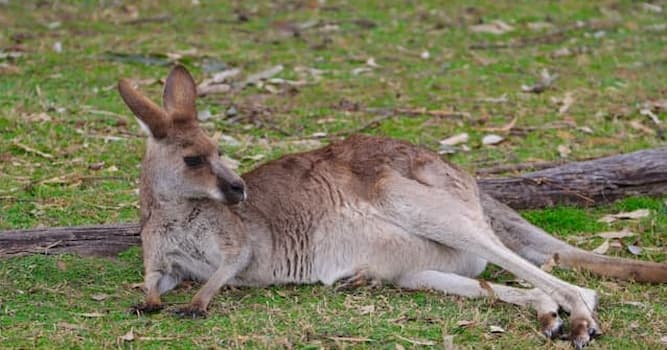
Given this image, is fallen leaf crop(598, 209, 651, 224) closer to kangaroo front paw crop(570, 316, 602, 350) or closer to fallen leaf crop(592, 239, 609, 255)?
fallen leaf crop(592, 239, 609, 255)

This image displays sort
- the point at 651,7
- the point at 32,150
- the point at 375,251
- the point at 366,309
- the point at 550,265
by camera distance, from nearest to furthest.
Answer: the point at 366,309, the point at 375,251, the point at 550,265, the point at 32,150, the point at 651,7

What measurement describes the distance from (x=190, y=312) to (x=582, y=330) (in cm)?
152

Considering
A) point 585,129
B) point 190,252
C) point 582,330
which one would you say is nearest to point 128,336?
point 190,252

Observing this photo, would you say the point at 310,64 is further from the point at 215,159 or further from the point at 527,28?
the point at 215,159

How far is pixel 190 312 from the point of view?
472 centimetres

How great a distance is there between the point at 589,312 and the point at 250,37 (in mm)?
6468

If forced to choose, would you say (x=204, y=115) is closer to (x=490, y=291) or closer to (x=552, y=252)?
(x=552, y=252)

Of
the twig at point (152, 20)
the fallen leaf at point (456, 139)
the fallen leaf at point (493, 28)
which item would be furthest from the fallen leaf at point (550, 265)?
the twig at point (152, 20)

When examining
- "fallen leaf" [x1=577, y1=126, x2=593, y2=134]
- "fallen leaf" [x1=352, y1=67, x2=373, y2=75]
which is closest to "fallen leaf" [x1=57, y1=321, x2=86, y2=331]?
"fallen leaf" [x1=577, y1=126, x2=593, y2=134]

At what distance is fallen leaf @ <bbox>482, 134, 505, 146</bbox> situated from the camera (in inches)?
305

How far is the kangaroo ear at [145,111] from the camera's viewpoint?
16.5 feet

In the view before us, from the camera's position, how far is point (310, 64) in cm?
969

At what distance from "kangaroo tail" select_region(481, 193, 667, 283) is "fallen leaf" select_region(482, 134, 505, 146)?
6.76 ft

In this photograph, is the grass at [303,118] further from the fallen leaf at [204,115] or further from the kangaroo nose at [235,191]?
the kangaroo nose at [235,191]
